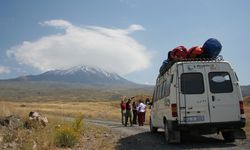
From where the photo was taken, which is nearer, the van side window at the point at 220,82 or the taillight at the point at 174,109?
the taillight at the point at 174,109

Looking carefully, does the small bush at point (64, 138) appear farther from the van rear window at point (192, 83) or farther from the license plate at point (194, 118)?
the van rear window at point (192, 83)

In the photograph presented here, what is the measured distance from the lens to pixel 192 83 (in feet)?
41.6

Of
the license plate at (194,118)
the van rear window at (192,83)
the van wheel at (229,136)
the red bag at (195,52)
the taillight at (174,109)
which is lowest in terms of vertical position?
the van wheel at (229,136)

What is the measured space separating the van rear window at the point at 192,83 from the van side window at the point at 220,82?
0.33 meters

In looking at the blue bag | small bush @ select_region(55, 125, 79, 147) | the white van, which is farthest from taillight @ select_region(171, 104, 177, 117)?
small bush @ select_region(55, 125, 79, 147)

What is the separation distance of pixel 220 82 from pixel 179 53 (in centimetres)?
182

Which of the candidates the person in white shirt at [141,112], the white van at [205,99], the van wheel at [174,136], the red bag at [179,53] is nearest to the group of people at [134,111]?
the person in white shirt at [141,112]

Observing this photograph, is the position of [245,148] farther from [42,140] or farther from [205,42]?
[42,140]

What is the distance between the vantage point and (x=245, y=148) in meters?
12.0

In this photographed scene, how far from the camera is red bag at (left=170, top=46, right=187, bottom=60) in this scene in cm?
1363

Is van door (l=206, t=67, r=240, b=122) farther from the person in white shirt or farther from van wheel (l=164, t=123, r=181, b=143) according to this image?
the person in white shirt

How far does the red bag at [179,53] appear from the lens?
13632mm

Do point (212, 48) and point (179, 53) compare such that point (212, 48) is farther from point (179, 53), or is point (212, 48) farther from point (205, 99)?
point (205, 99)

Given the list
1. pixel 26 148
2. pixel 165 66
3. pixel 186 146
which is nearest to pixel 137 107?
pixel 165 66
